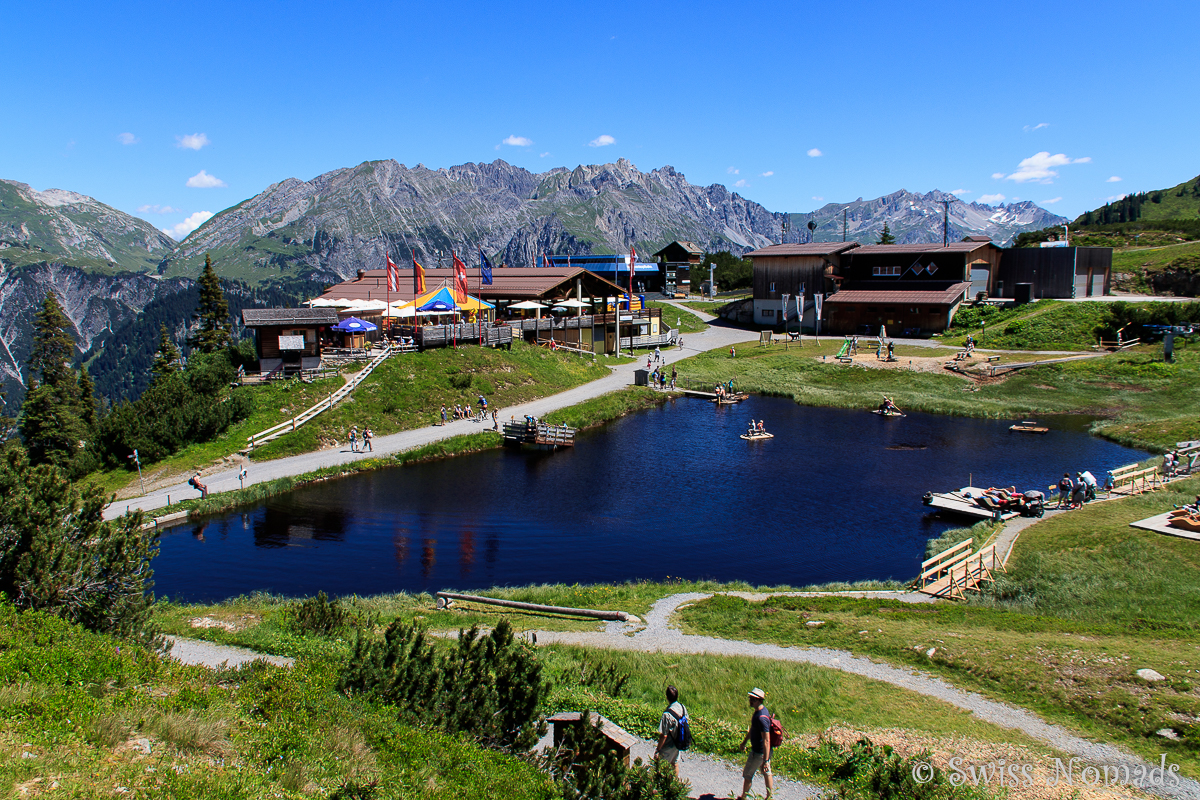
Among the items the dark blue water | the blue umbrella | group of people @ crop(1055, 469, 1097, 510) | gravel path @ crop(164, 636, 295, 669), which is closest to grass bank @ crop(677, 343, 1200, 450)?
the dark blue water

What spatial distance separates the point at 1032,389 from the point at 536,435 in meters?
42.2

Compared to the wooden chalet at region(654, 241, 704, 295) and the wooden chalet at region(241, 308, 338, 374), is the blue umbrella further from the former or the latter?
the wooden chalet at region(654, 241, 704, 295)

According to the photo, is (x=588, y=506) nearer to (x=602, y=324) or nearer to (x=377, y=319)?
(x=377, y=319)

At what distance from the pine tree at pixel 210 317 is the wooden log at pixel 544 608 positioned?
5642 centimetres

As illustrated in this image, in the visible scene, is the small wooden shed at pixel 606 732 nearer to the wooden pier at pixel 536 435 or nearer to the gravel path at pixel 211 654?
the gravel path at pixel 211 654

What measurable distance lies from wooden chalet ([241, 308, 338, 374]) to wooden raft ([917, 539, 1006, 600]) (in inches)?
1678

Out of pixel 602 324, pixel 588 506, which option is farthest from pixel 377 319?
pixel 588 506

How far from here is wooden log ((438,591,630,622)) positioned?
20909 mm

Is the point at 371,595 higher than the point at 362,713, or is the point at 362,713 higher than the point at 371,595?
the point at 362,713

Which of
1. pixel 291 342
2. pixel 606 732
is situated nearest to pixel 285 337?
pixel 291 342

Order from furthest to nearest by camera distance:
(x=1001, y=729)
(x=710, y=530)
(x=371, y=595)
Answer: (x=710, y=530) < (x=371, y=595) < (x=1001, y=729)

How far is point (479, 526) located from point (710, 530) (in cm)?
1057

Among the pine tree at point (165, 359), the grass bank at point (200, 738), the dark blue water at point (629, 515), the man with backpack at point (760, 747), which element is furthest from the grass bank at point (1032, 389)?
the pine tree at point (165, 359)

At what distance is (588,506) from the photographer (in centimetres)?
3591
